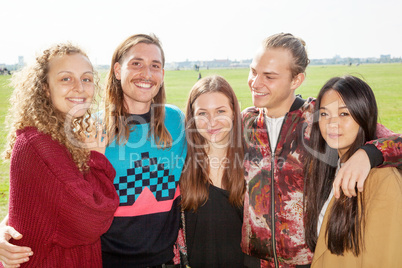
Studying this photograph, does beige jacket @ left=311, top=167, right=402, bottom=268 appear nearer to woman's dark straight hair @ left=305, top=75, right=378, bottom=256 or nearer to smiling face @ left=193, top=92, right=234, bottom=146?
woman's dark straight hair @ left=305, top=75, right=378, bottom=256

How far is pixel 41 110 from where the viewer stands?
2.46 meters

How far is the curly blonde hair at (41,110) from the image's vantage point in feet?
8.05

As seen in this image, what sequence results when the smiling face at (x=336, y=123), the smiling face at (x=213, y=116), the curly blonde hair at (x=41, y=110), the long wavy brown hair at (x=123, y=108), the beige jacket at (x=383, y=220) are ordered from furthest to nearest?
the smiling face at (x=213, y=116) < the long wavy brown hair at (x=123, y=108) < the smiling face at (x=336, y=123) < the curly blonde hair at (x=41, y=110) < the beige jacket at (x=383, y=220)

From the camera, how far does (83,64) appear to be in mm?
2684

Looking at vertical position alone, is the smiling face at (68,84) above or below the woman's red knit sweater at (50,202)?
above

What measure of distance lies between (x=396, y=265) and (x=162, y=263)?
1874 mm

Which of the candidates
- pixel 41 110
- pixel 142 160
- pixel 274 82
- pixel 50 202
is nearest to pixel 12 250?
pixel 50 202

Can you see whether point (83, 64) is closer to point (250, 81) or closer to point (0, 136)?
point (250, 81)

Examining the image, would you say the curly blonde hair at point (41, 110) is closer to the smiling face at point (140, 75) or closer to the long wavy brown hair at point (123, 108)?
the long wavy brown hair at point (123, 108)

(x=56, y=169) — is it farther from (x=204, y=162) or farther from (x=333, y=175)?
(x=333, y=175)

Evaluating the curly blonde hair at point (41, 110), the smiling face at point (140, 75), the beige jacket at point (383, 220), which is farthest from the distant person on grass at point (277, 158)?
the curly blonde hair at point (41, 110)

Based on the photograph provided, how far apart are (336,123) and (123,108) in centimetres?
202

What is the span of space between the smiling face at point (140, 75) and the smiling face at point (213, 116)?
496mm

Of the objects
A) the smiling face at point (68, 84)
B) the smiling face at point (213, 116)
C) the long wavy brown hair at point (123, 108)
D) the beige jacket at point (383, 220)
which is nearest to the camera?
the beige jacket at point (383, 220)
